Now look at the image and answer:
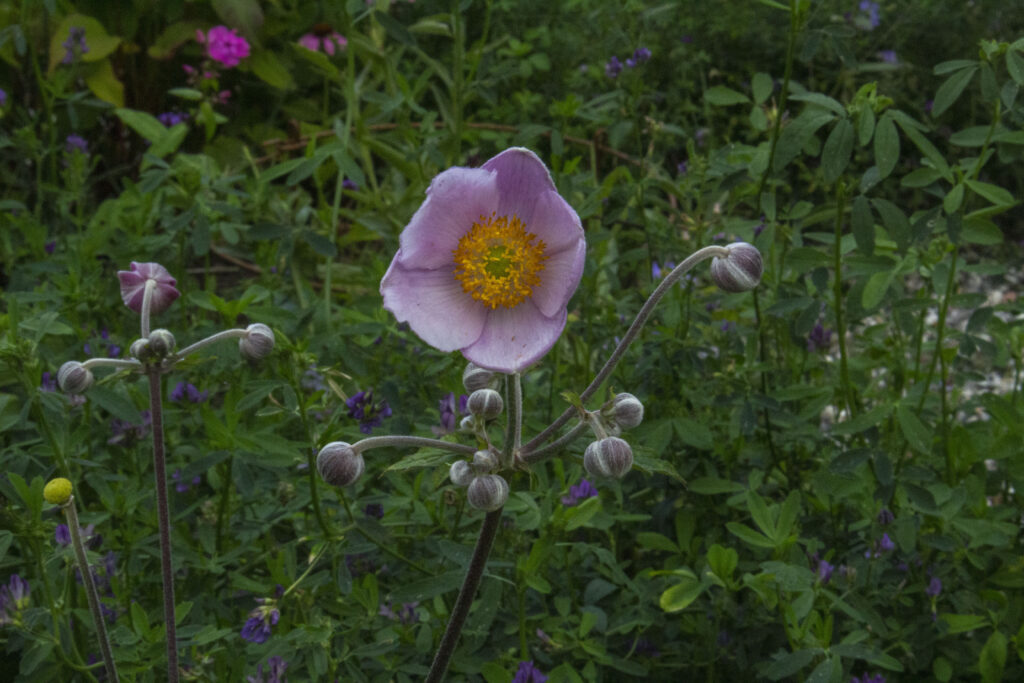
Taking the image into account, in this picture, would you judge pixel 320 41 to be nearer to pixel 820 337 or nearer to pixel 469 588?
pixel 820 337

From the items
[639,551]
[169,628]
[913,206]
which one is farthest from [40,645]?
[913,206]

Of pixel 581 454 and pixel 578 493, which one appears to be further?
pixel 578 493

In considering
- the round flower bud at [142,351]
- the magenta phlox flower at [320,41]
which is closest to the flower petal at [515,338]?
the round flower bud at [142,351]

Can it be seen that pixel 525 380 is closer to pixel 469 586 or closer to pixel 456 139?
pixel 456 139

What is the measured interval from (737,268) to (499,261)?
1.24 ft

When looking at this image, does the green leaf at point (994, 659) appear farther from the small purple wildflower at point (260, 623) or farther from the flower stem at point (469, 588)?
the small purple wildflower at point (260, 623)

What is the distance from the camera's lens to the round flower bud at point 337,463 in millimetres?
1532

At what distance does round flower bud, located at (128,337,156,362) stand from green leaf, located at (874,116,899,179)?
1.60 meters

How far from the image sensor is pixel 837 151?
2.35m

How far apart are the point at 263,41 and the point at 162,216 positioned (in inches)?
112

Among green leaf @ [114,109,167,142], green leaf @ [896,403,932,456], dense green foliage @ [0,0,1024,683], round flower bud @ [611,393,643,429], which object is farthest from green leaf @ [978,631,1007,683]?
green leaf @ [114,109,167,142]

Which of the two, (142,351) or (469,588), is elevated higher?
(142,351)

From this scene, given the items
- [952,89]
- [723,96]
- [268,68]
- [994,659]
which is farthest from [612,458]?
[268,68]

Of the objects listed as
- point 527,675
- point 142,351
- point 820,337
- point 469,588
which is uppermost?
point 142,351
